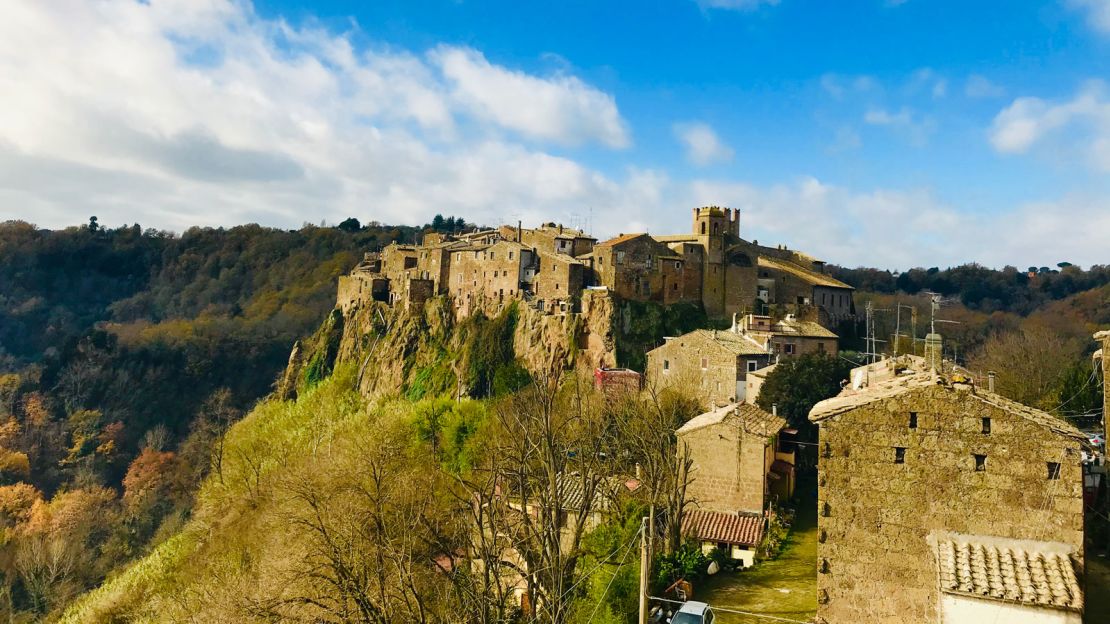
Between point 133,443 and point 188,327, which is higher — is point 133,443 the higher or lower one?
the lower one

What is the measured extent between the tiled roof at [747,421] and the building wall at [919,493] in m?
15.5

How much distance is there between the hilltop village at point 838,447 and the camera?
43.0ft

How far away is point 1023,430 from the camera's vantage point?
13391 millimetres

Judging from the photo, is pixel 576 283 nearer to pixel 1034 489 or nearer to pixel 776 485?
pixel 776 485

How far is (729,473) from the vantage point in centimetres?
2986

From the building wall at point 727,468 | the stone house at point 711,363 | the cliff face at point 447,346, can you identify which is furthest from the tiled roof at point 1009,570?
the cliff face at point 447,346

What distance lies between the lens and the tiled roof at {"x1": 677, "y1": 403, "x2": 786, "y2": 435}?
1185 inches

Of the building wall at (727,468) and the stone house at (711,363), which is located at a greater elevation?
the stone house at (711,363)

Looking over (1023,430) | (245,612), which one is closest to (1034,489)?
(1023,430)

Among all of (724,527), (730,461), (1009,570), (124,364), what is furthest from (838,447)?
(124,364)

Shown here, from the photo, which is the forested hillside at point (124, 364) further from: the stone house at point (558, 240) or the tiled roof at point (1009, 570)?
the tiled roof at point (1009, 570)

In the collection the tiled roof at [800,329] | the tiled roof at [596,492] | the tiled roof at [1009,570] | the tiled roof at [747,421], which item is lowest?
the tiled roof at [596,492]

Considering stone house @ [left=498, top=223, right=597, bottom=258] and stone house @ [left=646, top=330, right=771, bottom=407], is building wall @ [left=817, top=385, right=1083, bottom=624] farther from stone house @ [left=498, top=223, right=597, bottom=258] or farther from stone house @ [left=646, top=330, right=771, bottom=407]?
stone house @ [left=498, top=223, right=597, bottom=258]

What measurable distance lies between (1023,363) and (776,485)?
83.6 feet
